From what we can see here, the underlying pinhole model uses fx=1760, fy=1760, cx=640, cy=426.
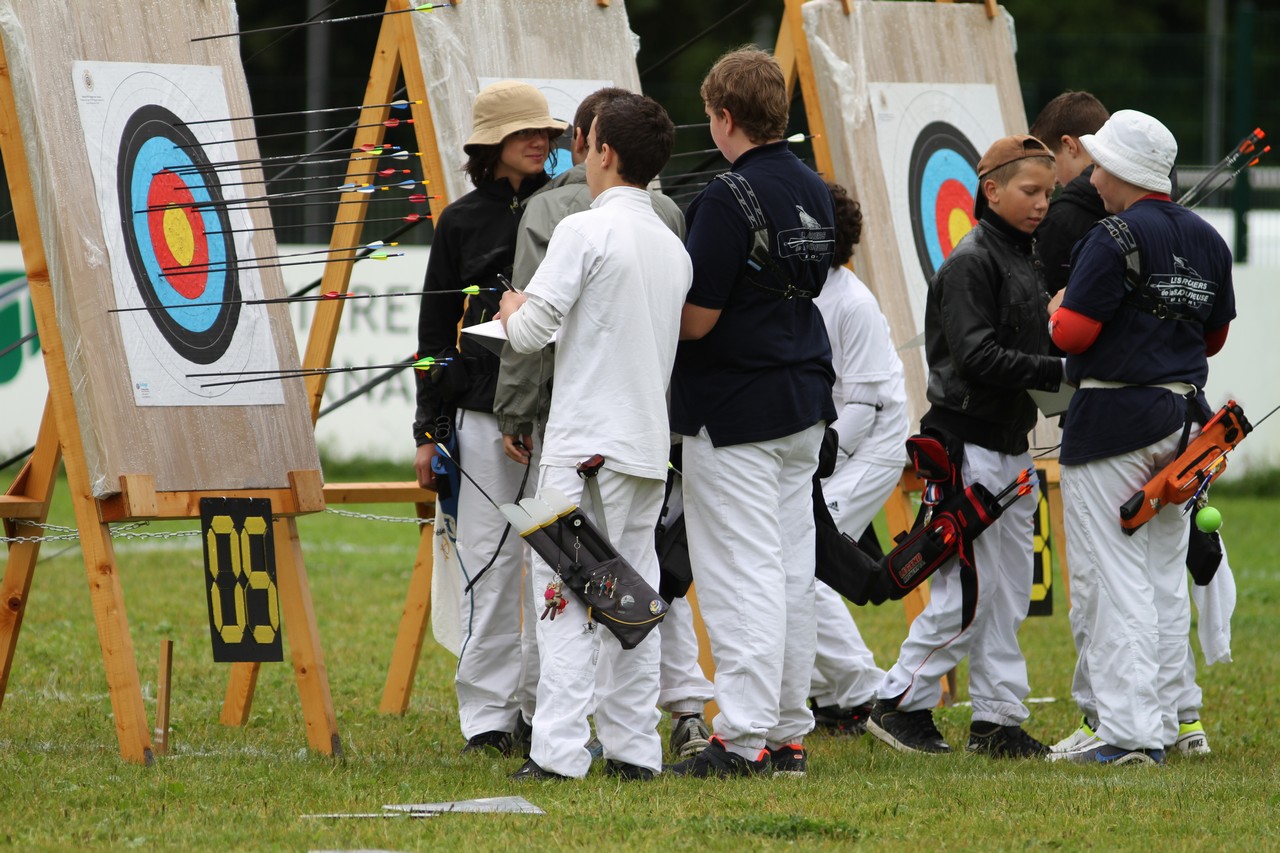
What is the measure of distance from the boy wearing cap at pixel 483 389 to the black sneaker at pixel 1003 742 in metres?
1.39

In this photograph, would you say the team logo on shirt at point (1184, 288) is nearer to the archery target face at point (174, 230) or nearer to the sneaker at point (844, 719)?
the sneaker at point (844, 719)

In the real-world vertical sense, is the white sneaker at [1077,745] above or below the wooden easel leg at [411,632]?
below

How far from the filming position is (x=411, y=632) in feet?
20.0

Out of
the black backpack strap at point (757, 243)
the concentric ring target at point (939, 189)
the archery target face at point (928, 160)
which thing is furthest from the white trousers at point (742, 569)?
the concentric ring target at point (939, 189)

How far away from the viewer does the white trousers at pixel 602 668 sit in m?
4.40

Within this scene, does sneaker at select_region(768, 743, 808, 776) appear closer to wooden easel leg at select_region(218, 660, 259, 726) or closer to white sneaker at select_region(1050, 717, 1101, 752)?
white sneaker at select_region(1050, 717, 1101, 752)

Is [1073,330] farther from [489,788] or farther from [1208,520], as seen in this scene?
[489,788]

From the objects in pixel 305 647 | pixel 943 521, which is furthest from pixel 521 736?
pixel 943 521

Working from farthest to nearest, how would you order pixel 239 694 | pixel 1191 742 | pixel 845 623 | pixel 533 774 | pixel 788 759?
1. pixel 845 623
2. pixel 239 694
3. pixel 1191 742
4. pixel 788 759
5. pixel 533 774

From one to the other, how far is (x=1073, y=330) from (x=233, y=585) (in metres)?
2.40

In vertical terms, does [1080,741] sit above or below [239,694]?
below

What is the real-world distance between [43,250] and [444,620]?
157 cm

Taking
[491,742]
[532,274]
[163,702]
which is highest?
[532,274]

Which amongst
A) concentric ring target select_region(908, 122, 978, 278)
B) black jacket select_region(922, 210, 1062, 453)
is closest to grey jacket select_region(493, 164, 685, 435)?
black jacket select_region(922, 210, 1062, 453)
